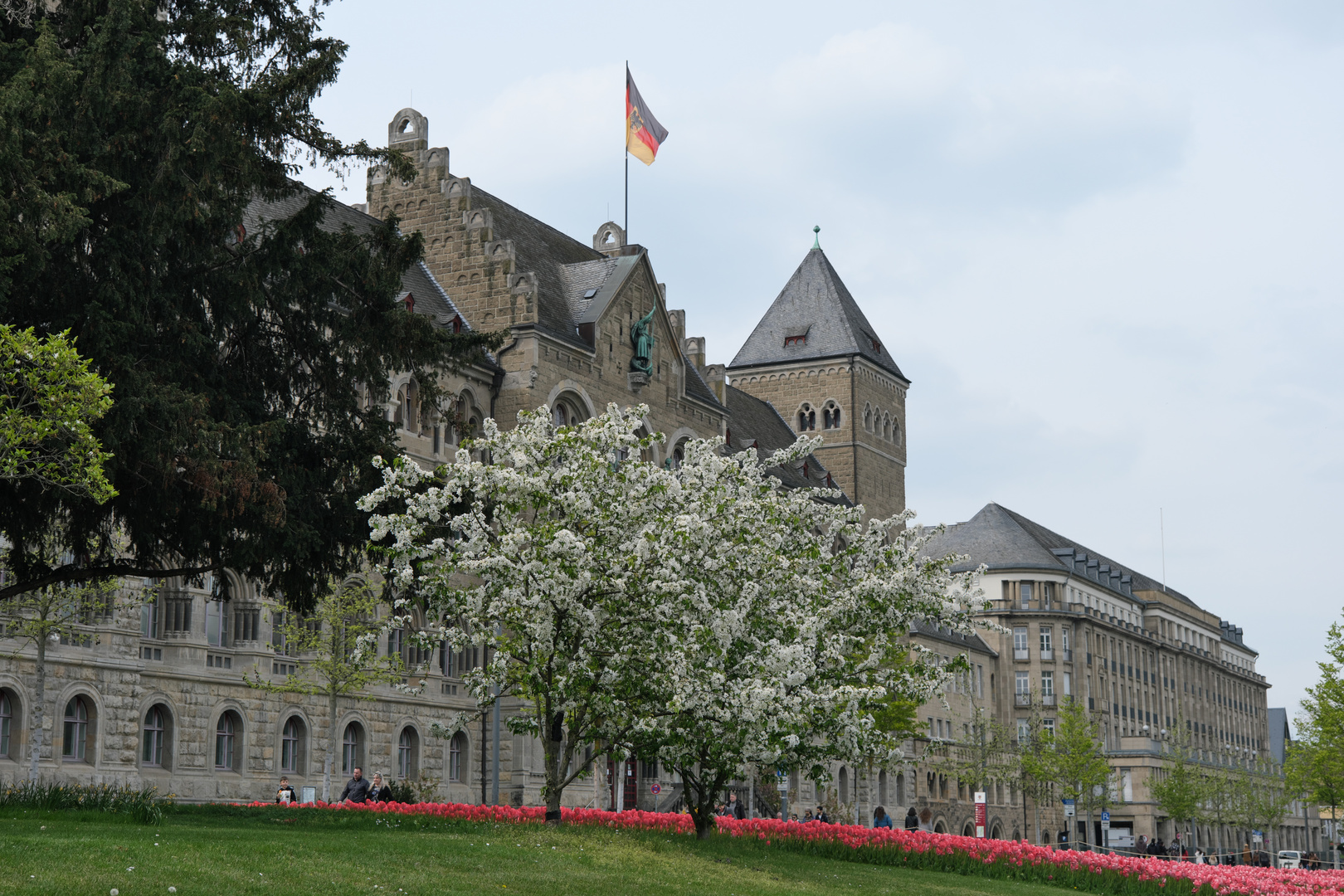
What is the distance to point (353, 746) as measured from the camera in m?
42.6

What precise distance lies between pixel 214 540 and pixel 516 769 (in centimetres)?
2528

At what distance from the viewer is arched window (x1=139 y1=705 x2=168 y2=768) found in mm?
36125

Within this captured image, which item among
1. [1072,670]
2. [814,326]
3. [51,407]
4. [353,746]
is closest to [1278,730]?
[1072,670]

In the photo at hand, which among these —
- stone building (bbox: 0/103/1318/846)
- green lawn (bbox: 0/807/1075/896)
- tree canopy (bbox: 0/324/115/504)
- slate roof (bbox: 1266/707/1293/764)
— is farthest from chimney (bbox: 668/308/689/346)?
slate roof (bbox: 1266/707/1293/764)

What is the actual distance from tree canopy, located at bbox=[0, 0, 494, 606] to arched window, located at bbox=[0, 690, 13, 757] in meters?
9.57

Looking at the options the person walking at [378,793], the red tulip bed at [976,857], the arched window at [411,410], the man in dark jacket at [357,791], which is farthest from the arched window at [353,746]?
the red tulip bed at [976,857]

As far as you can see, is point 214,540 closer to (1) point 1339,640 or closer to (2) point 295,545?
(2) point 295,545

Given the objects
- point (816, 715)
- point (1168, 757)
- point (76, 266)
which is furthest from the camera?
point (1168, 757)

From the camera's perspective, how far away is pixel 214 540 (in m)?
23.0

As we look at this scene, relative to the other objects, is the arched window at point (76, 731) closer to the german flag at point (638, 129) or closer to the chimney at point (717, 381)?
the german flag at point (638, 129)

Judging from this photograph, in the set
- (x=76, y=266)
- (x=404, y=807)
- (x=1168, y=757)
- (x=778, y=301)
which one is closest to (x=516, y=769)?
(x=404, y=807)

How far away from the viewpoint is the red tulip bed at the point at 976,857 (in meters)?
25.2

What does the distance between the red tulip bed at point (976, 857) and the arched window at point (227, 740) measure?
1151 cm

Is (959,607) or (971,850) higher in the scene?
(959,607)
